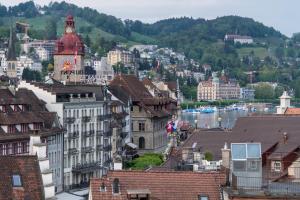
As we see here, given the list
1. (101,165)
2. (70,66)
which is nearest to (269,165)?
(101,165)

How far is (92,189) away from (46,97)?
56.1 meters

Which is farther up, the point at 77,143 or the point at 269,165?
the point at 269,165

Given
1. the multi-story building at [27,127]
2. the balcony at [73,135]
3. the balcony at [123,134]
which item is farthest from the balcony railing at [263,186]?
the balcony at [123,134]

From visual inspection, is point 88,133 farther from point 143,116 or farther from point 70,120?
point 143,116

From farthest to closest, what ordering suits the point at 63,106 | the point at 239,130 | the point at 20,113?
the point at 63,106 → the point at 20,113 → the point at 239,130

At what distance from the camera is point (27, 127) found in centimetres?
7062

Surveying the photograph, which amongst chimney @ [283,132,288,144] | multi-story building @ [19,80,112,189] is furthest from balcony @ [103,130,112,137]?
chimney @ [283,132,288,144]

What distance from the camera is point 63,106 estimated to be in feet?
271

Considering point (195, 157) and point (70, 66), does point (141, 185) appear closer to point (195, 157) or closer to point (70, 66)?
point (195, 157)

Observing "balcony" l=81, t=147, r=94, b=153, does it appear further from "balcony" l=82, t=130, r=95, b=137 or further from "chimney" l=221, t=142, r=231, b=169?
"chimney" l=221, t=142, r=231, b=169

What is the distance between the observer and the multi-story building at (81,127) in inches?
3241

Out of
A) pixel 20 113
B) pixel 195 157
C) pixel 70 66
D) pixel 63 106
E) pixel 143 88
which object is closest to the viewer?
pixel 195 157

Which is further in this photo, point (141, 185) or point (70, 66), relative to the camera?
point (70, 66)

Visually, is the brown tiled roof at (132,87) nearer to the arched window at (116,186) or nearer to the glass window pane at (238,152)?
the glass window pane at (238,152)
